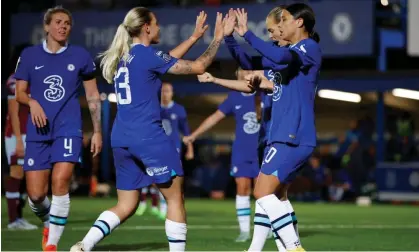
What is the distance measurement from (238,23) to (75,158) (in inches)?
103

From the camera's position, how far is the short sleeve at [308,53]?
9.06 metres

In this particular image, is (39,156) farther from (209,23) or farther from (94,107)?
(209,23)

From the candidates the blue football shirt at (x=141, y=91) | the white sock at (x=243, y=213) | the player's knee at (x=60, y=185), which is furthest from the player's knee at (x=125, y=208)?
the white sock at (x=243, y=213)

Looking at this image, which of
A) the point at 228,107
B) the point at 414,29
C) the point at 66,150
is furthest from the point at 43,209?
the point at 414,29

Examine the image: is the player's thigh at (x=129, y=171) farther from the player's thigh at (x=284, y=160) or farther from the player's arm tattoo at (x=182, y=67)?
the player's thigh at (x=284, y=160)

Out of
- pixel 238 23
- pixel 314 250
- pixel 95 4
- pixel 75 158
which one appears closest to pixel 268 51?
pixel 238 23

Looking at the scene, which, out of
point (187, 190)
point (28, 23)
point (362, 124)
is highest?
point (28, 23)

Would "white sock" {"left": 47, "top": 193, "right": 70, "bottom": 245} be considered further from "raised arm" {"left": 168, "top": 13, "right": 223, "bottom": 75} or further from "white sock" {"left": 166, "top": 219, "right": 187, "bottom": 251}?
"raised arm" {"left": 168, "top": 13, "right": 223, "bottom": 75}

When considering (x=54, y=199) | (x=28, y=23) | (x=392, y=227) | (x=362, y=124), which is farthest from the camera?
(x=28, y=23)

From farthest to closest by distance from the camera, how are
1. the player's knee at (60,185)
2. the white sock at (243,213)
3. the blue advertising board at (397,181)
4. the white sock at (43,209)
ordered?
the blue advertising board at (397,181) → the white sock at (243,213) → the white sock at (43,209) → the player's knee at (60,185)

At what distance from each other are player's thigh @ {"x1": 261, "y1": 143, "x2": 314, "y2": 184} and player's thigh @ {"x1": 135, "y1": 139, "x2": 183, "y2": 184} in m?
0.75

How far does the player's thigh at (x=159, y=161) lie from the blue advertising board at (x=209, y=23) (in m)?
20.4

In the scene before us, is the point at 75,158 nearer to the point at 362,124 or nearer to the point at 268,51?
the point at 268,51

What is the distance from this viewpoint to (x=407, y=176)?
27.2 meters
